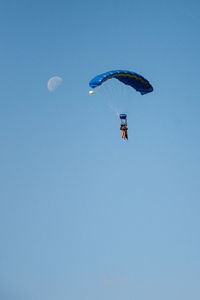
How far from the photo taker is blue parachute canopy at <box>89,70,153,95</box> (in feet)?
185

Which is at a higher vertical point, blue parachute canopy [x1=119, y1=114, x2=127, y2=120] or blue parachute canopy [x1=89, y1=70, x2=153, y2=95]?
blue parachute canopy [x1=89, y1=70, x2=153, y2=95]

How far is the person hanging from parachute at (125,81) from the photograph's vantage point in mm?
56375

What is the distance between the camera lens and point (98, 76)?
57.4m

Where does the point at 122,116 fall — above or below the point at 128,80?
below

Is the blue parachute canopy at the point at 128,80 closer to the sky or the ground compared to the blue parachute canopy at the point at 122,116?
closer to the sky

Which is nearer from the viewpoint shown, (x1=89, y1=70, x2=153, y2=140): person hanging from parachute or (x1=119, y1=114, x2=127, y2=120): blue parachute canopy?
(x1=89, y1=70, x2=153, y2=140): person hanging from parachute

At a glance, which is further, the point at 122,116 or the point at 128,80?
the point at 122,116

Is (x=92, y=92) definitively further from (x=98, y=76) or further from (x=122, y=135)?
(x=122, y=135)

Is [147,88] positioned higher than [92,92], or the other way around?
[147,88]

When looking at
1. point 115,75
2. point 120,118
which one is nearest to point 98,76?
point 115,75

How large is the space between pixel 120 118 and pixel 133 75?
4935 millimetres

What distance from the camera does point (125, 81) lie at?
6072cm

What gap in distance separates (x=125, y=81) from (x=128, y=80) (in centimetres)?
74

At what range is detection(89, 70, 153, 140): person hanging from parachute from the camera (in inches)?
2219
